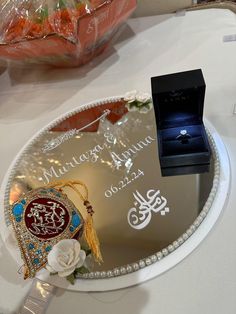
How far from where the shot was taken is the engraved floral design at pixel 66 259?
1.45ft

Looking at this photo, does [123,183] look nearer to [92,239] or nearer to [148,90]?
[92,239]

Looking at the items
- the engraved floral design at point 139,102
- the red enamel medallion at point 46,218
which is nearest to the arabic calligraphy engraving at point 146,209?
the red enamel medallion at point 46,218

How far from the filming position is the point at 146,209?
51 cm

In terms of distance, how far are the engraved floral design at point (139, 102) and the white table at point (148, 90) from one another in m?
0.06

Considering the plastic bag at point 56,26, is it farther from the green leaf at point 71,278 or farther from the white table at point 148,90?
the green leaf at point 71,278

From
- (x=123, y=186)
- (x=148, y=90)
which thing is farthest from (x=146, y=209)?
(x=148, y=90)

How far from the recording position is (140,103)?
670 mm

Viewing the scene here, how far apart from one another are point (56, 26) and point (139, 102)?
0.82ft

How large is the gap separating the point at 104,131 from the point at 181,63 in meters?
0.27

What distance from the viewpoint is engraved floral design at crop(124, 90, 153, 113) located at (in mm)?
666

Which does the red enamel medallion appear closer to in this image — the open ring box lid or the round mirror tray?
the round mirror tray

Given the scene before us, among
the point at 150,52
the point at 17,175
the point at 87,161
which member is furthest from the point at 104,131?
the point at 150,52

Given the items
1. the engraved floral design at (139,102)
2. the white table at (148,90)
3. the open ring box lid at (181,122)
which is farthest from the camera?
the engraved floral design at (139,102)

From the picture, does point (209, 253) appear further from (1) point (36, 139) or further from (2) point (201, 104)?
(1) point (36, 139)
